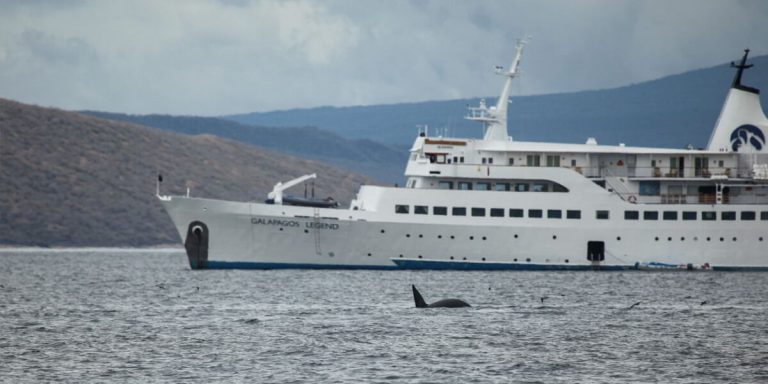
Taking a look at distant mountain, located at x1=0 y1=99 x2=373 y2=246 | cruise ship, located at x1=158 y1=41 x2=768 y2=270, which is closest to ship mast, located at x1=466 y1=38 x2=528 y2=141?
cruise ship, located at x1=158 y1=41 x2=768 y2=270

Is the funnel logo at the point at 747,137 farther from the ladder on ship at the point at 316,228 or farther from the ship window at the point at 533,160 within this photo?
the ladder on ship at the point at 316,228

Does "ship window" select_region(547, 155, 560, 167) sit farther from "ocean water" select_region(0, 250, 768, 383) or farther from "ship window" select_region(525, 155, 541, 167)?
"ocean water" select_region(0, 250, 768, 383)

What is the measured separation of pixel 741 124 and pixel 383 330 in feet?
135

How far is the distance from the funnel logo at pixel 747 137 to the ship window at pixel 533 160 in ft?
37.3

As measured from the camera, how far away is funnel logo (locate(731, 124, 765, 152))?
7762 cm

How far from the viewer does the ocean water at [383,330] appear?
112 ft

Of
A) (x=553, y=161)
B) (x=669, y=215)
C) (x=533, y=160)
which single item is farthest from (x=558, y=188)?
(x=669, y=215)

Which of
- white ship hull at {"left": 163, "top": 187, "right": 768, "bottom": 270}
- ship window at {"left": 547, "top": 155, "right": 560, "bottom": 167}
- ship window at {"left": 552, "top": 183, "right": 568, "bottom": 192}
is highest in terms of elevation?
ship window at {"left": 547, "top": 155, "right": 560, "bottom": 167}

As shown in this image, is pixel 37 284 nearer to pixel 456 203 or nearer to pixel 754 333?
pixel 456 203

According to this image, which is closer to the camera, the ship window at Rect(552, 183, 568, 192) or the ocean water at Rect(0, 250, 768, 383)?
the ocean water at Rect(0, 250, 768, 383)

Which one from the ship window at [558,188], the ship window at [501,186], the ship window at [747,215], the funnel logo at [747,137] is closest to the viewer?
the ship window at [501,186]

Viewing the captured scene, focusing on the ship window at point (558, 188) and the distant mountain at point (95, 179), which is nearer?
the ship window at point (558, 188)

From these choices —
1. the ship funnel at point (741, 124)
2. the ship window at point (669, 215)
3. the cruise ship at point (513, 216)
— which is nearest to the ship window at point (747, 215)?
the cruise ship at point (513, 216)

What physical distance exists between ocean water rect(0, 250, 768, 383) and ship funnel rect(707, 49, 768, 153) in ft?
36.8
